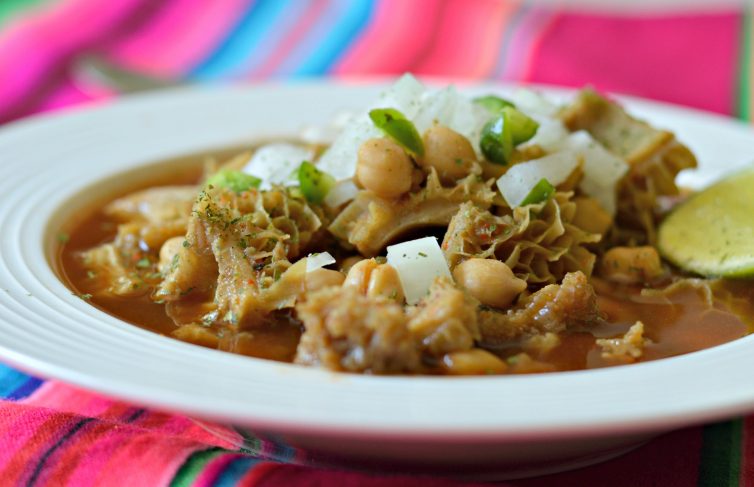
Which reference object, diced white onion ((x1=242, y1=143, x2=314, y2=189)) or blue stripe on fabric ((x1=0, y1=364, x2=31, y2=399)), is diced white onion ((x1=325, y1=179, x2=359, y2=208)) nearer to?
diced white onion ((x1=242, y1=143, x2=314, y2=189))

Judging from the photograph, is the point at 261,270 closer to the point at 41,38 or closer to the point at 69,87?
the point at 69,87

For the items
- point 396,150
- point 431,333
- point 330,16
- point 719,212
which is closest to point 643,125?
point 719,212

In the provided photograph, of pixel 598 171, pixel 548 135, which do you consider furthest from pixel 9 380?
pixel 598 171

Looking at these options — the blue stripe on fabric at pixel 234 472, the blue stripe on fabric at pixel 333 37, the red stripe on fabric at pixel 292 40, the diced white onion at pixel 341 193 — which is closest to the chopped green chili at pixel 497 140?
the diced white onion at pixel 341 193

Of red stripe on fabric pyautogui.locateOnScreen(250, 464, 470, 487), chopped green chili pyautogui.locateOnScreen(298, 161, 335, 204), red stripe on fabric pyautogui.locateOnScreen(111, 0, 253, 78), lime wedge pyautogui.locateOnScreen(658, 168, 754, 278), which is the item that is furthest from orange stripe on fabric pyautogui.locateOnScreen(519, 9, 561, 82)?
red stripe on fabric pyautogui.locateOnScreen(250, 464, 470, 487)

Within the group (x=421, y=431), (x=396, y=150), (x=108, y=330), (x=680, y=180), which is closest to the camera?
(x=421, y=431)

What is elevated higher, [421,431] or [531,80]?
[421,431]
